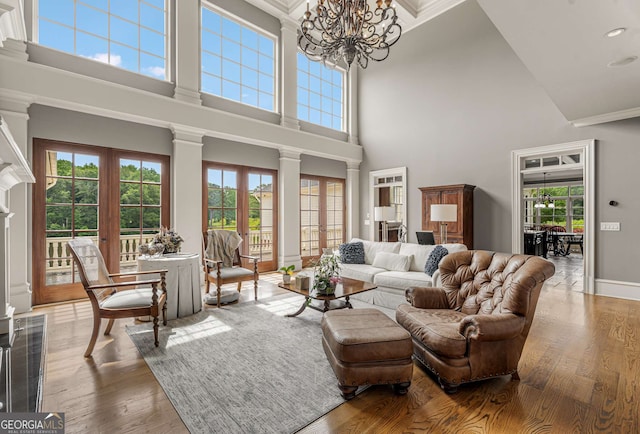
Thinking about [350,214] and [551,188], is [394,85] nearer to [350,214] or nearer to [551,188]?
[350,214]

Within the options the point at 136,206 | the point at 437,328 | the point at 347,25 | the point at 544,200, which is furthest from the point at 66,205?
the point at 544,200

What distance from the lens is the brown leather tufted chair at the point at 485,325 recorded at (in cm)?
213

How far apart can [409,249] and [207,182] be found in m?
3.80

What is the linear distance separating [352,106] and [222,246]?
5.46m

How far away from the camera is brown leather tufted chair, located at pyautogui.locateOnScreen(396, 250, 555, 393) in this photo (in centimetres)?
213

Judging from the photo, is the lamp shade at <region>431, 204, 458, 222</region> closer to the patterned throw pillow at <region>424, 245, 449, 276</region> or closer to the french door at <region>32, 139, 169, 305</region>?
the patterned throw pillow at <region>424, 245, 449, 276</region>

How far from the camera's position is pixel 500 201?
5.93 m

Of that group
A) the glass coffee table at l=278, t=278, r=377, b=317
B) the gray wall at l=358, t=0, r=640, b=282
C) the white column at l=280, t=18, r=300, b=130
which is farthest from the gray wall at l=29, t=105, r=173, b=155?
the gray wall at l=358, t=0, r=640, b=282

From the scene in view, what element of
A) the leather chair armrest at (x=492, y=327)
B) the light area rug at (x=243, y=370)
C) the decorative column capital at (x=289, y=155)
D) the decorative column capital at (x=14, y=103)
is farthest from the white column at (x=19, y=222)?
the leather chair armrest at (x=492, y=327)

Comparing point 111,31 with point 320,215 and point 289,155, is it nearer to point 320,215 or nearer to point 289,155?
point 289,155

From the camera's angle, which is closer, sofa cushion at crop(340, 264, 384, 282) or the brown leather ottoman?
the brown leather ottoman

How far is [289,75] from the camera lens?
6805mm

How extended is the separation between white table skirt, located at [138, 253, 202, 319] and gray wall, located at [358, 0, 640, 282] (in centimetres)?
500

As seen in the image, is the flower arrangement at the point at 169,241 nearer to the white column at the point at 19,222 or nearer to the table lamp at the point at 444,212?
the white column at the point at 19,222
